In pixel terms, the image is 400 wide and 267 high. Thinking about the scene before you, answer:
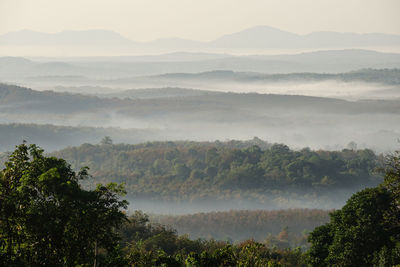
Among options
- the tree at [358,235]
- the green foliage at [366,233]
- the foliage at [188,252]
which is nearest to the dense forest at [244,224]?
the foliage at [188,252]

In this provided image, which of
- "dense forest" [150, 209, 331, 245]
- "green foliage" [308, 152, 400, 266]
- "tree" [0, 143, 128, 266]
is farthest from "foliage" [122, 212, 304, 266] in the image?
"dense forest" [150, 209, 331, 245]

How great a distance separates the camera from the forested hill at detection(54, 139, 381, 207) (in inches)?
6137

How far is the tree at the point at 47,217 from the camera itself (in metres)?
17.1

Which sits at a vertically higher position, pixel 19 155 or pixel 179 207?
pixel 19 155

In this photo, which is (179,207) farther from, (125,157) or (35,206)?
(35,206)

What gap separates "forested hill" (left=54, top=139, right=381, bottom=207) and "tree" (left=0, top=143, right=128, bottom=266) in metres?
138

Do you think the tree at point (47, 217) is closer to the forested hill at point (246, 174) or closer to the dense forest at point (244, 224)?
the dense forest at point (244, 224)

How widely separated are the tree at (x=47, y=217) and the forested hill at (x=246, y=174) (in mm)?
138121

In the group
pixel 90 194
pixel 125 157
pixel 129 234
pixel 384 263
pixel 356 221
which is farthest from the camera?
pixel 125 157

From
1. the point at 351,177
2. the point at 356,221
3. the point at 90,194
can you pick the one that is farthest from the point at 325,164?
the point at 90,194

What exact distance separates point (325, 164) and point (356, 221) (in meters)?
136

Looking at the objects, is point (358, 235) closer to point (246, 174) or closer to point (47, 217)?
point (47, 217)

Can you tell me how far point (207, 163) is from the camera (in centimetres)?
17562

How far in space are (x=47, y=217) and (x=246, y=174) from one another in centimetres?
14306
